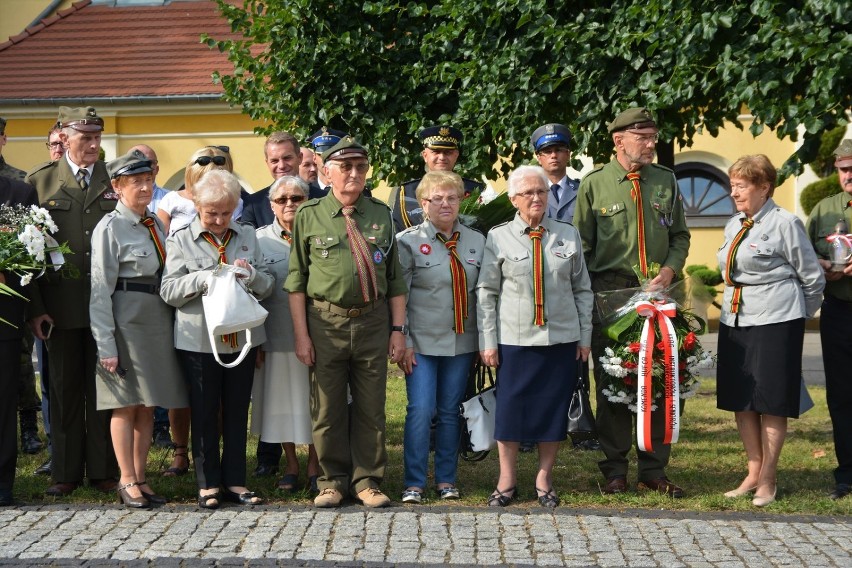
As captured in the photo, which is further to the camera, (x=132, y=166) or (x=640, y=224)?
(x=640, y=224)

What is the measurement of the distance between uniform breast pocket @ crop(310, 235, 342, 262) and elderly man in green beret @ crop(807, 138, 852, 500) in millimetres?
2915

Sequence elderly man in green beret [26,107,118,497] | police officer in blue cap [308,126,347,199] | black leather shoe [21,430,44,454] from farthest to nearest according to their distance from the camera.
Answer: black leather shoe [21,430,44,454] → police officer in blue cap [308,126,347,199] → elderly man in green beret [26,107,118,497]

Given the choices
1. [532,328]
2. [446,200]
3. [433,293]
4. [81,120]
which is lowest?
[532,328]

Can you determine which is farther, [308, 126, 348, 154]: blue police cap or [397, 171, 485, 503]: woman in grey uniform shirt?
[308, 126, 348, 154]: blue police cap

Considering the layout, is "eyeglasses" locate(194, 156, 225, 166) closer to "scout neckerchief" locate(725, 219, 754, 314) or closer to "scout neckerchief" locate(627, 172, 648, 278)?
"scout neckerchief" locate(627, 172, 648, 278)

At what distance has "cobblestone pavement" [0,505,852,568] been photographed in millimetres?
5477

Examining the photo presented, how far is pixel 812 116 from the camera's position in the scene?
27.3 ft

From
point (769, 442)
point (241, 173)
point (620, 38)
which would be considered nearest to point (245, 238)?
point (769, 442)

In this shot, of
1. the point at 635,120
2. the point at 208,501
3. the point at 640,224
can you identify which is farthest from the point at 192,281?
the point at 635,120

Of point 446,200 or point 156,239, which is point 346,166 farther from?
point 156,239

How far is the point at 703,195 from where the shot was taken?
2159 cm

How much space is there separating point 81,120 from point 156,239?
972mm

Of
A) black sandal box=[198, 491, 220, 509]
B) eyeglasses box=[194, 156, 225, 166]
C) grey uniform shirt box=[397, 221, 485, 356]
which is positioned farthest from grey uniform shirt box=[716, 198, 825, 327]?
eyeglasses box=[194, 156, 225, 166]

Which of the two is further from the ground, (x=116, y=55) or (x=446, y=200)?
(x=116, y=55)
